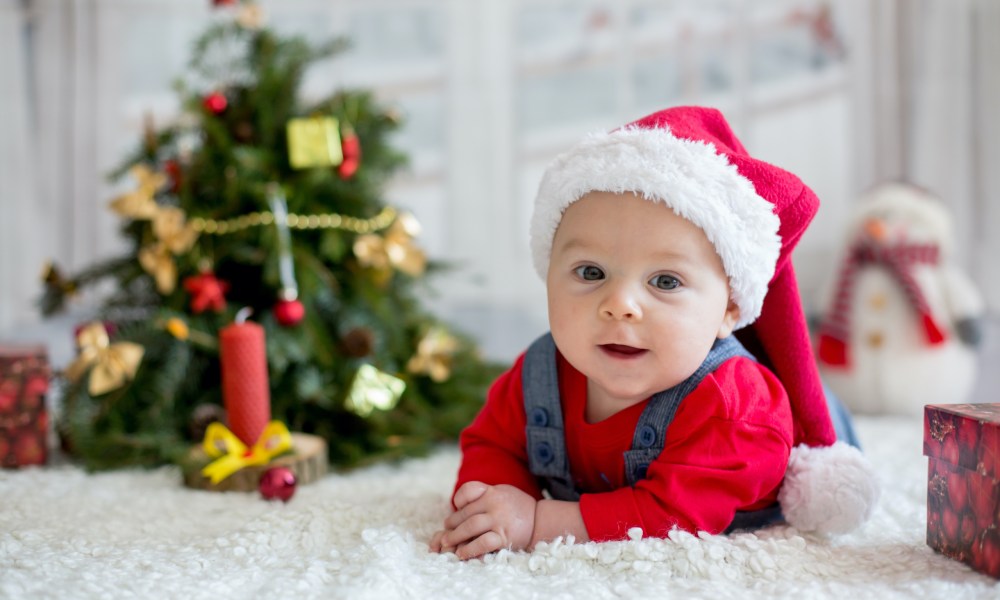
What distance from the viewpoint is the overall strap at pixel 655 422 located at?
0.98 meters

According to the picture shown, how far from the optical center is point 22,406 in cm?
145

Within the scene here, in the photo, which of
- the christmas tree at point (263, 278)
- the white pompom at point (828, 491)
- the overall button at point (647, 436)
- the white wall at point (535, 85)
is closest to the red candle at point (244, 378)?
the christmas tree at point (263, 278)

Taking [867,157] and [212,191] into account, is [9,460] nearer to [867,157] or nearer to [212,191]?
[212,191]

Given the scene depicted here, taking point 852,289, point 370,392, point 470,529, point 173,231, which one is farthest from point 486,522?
point 852,289

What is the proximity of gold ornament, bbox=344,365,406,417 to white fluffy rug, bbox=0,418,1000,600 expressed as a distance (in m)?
0.33

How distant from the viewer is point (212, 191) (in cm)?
159

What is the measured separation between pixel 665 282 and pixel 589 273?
81 mm

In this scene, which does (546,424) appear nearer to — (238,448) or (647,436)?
(647,436)

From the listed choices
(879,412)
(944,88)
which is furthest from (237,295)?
(944,88)

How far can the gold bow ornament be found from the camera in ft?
4.94

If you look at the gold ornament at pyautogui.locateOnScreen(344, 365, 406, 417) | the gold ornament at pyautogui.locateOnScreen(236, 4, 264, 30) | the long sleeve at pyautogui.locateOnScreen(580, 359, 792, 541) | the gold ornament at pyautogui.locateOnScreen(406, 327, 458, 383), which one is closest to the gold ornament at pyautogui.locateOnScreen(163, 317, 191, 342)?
the gold ornament at pyautogui.locateOnScreen(344, 365, 406, 417)

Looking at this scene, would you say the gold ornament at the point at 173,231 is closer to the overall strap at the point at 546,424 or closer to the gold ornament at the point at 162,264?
the gold ornament at the point at 162,264

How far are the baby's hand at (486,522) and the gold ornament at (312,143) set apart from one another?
0.77 metres

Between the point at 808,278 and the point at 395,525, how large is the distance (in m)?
1.55
